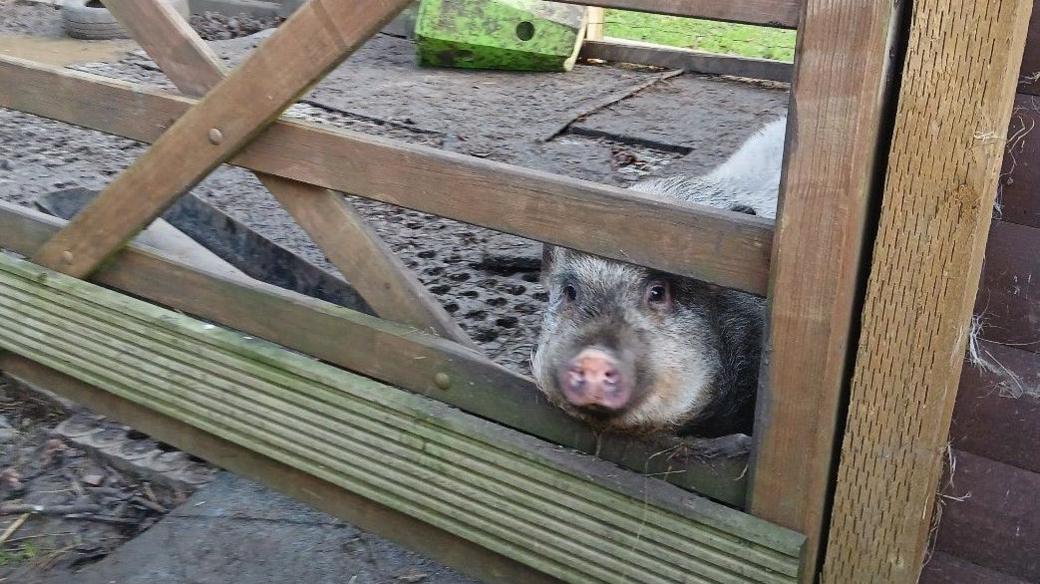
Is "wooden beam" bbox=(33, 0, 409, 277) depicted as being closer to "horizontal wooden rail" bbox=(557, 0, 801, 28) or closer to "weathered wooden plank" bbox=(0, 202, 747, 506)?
"weathered wooden plank" bbox=(0, 202, 747, 506)

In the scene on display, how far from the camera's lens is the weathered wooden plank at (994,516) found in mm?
1962

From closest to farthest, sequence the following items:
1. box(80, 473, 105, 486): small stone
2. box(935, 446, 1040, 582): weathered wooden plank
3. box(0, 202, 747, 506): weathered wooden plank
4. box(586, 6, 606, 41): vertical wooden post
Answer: box(935, 446, 1040, 582): weathered wooden plank < box(0, 202, 747, 506): weathered wooden plank < box(80, 473, 105, 486): small stone < box(586, 6, 606, 41): vertical wooden post

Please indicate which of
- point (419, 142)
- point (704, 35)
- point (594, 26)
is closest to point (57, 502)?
point (419, 142)

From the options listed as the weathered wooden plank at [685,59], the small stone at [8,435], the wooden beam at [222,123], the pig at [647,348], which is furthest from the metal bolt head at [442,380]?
the weathered wooden plank at [685,59]

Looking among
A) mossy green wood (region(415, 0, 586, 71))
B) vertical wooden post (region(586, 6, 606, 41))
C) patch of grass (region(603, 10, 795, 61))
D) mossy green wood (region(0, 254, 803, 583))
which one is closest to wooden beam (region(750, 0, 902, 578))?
mossy green wood (region(0, 254, 803, 583))

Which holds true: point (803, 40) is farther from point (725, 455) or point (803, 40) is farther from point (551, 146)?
point (551, 146)

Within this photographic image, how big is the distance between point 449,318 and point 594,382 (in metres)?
0.57

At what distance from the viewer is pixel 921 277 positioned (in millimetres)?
1771

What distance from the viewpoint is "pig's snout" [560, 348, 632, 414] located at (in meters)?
2.09

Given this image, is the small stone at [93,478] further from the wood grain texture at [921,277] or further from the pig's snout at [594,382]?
the wood grain texture at [921,277]

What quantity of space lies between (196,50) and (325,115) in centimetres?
379

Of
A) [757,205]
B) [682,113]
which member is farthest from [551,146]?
[757,205]

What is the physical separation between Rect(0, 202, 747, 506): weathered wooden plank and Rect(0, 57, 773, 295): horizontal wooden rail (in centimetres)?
37

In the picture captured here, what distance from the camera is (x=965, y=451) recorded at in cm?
202
